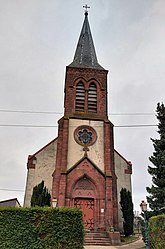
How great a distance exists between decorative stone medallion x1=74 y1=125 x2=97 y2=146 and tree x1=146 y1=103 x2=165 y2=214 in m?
8.48

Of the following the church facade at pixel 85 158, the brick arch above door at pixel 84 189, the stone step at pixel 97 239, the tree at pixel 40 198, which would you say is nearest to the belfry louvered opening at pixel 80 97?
the church facade at pixel 85 158

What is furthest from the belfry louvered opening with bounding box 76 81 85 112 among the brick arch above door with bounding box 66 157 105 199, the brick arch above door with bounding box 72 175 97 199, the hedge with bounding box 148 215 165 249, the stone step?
the hedge with bounding box 148 215 165 249

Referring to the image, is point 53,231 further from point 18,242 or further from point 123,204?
point 123,204

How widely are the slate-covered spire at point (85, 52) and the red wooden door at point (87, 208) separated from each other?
15.5 m

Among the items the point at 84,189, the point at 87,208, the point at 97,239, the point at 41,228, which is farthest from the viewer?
the point at 84,189

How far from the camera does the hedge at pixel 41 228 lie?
1185 cm

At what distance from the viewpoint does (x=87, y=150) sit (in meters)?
25.5

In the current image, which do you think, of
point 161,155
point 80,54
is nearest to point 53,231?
point 161,155

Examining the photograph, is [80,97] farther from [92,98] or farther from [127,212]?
[127,212]

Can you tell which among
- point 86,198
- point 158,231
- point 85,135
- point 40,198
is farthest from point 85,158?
point 158,231

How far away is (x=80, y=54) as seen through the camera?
33281 mm

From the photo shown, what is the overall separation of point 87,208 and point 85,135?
7.23 metres

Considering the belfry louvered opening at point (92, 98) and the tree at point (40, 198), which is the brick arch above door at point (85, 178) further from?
the belfry louvered opening at point (92, 98)

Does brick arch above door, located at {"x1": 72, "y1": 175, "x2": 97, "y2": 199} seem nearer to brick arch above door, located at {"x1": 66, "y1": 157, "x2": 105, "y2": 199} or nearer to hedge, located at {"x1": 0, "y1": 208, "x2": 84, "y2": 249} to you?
brick arch above door, located at {"x1": 66, "y1": 157, "x2": 105, "y2": 199}
